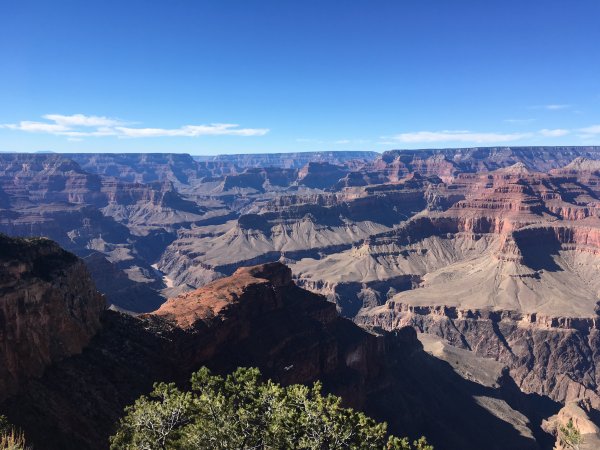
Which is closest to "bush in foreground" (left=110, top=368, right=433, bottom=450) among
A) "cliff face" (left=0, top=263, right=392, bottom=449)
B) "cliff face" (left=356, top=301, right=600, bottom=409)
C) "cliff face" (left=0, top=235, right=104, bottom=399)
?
"cliff face" (left=0, top=263, right=392, bottom=449)

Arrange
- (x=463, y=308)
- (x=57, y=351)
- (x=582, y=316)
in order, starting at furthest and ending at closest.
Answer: (x=463, y=308), (x=582, y=316), (x=57, y=351)

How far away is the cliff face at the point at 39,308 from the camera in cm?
4622

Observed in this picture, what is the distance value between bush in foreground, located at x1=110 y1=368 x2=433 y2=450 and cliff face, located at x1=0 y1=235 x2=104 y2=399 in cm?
2542

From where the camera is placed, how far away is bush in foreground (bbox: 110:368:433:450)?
25016mm

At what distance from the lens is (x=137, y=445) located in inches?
1021

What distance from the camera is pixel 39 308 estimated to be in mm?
50062

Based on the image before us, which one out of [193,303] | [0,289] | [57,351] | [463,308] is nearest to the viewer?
[0,289]

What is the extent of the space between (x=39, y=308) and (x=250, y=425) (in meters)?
35.0

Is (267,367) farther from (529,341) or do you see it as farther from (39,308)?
(529,341)

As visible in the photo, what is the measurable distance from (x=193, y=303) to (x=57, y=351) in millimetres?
28361

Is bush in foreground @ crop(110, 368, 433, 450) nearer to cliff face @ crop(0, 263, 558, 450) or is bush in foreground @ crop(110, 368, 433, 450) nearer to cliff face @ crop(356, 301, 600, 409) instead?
cliff face @ crop(0, 263, 558, 450)

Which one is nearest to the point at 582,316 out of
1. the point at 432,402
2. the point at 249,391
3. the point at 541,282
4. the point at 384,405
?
the point at 541,282

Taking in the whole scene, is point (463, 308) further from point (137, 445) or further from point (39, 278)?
point (137, 445)

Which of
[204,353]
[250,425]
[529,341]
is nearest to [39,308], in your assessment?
[204,353]
